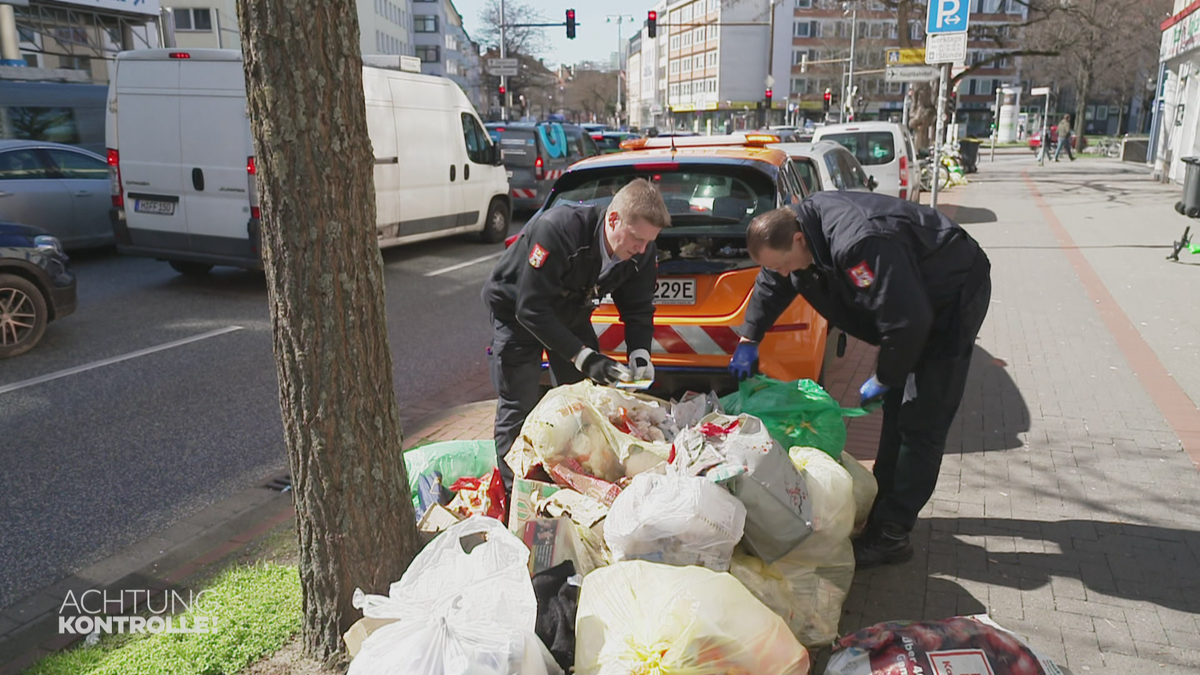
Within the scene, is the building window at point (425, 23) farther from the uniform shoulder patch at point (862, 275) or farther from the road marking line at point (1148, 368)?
the uniform shoulder patch at point (862, 275)

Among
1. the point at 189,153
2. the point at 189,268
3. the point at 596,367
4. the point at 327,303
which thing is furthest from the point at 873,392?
the point at 189,268

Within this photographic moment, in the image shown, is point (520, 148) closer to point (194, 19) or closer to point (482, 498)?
point (482, 498)

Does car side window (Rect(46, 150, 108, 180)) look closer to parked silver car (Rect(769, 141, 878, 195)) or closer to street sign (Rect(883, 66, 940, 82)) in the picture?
parked silver car (Rect(769, 141, 878, 195))

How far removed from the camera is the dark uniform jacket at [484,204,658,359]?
3.51 meters

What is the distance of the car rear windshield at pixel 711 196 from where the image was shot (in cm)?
480

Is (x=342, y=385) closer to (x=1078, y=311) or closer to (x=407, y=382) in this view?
(x=407, y=382)

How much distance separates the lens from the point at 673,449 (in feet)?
10.6

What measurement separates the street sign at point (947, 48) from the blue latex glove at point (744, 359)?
7.26 metres

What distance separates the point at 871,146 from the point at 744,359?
40.3ft

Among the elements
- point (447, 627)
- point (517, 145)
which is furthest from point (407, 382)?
point (517, 145)

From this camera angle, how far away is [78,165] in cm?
1059

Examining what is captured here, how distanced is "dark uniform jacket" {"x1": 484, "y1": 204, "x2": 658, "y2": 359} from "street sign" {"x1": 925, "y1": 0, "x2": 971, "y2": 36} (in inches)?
301

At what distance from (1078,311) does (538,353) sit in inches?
268

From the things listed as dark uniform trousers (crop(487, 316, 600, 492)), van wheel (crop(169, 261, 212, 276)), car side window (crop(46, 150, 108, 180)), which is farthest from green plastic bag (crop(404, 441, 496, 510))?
car side window (crop(46, 150, 108, 180))
